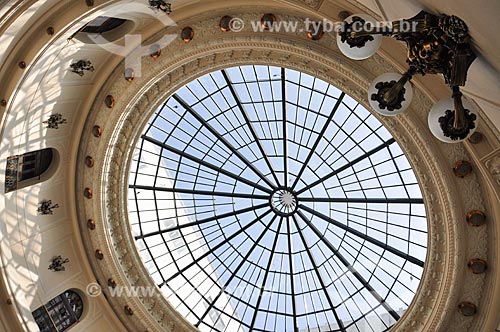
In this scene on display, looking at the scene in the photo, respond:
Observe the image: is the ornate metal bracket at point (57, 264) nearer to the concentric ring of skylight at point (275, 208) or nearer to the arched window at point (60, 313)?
the arched window at point (60, 313)

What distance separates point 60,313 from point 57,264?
55.7 inches

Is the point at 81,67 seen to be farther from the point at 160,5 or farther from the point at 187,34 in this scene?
the point at 187,34

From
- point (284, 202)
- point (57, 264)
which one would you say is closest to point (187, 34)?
point (284, 202)

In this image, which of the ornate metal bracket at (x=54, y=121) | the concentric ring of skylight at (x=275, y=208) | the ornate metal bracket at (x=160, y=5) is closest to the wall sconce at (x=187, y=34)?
the ornate metal bracket at (x=160, y=5)

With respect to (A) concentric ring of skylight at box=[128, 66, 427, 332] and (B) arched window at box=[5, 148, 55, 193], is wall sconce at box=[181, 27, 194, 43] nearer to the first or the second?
(A) concentric ring of skylight at box=[128, 66, 427, 332]

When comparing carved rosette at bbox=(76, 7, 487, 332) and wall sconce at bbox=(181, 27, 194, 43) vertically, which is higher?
wall sconce at bbox=(181, 27, 194, 43)

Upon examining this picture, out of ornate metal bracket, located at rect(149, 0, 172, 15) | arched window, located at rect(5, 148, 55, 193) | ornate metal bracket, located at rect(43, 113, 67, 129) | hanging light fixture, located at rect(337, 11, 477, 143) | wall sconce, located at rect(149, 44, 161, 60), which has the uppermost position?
ornate metal bracket, located at rect(149, 0, 172, 15)

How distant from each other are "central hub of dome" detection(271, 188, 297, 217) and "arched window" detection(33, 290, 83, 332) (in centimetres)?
676

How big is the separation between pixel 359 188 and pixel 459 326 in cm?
454

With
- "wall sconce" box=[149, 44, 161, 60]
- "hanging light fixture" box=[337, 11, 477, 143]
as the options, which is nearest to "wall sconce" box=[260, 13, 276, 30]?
"wall sconce" box=[149, 44, 161, 60]

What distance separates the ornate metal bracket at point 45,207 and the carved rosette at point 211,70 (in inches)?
37.0

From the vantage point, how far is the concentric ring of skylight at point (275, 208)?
13.6 metres

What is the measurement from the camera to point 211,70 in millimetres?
13039

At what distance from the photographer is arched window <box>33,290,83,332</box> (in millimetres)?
12836
